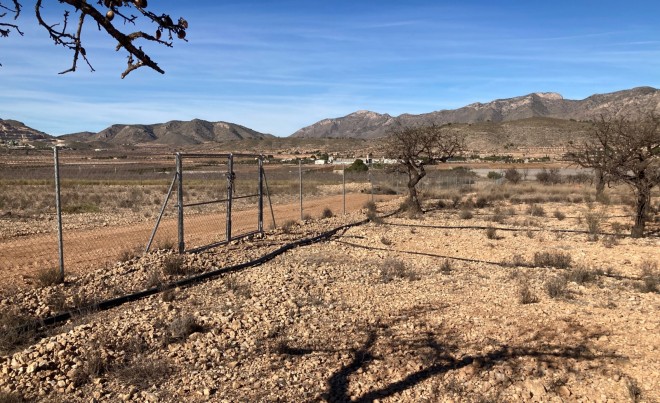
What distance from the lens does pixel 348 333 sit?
23.7 feet

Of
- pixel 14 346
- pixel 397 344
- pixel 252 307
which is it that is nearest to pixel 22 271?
pixel 14 346

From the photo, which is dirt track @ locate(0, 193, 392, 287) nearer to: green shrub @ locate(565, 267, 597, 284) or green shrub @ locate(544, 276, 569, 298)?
green shrub @ locate(544, 276, 569, 298)

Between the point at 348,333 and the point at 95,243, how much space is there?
31.8 ft

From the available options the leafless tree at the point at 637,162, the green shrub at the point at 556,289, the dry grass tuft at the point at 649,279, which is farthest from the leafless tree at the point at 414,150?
the green shrub at the point at 556,289

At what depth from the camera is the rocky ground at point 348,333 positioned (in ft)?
18.4

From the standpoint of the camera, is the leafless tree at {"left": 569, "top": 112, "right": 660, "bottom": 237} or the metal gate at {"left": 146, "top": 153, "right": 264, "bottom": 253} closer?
the metal gate at {"left": 146, "top": 153, "right": 264, "bottom": 253}

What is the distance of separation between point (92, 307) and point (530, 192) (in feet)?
103

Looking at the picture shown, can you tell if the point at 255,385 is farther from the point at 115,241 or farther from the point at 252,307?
the point at 115,241

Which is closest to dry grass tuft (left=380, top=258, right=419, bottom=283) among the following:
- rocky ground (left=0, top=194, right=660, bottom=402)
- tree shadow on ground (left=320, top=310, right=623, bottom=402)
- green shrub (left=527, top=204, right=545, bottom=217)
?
rocky ground (left=0, top=194, right=660, bottom=402)

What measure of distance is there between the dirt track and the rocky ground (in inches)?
69.2

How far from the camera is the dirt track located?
439 inches

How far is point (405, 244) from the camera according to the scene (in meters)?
15.0

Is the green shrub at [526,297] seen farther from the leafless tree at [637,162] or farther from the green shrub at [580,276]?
the leafless tree at [637,162]

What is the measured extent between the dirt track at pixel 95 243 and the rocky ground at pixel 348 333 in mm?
1756
